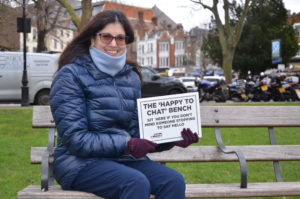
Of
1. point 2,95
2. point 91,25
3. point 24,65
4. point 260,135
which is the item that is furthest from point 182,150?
point 2,95

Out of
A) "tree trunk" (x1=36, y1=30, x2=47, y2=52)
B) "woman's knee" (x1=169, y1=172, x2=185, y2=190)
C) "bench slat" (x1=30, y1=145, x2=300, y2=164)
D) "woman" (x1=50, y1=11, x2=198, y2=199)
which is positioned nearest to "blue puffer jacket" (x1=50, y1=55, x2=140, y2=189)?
"woman" (x1=50, y1=11, x2=198, y2=199)

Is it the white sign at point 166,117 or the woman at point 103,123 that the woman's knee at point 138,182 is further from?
the white sign at point 166,117

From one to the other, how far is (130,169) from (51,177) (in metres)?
0.91

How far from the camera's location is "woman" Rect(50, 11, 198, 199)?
3.22m

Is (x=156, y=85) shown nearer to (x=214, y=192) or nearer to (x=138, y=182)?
(x=214, y=192)

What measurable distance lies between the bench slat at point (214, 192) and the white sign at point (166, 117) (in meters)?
0.42

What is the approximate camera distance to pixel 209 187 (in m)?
3.69

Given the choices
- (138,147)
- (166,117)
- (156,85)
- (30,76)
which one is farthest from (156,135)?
(156,85)

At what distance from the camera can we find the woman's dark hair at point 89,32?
3.60 metres

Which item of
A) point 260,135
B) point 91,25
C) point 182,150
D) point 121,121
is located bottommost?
point 260,135

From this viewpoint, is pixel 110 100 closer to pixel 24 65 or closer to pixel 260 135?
pixel 260 135

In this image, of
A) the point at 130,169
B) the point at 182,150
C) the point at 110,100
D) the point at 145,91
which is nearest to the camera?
the point at 130,169

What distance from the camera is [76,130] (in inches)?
127

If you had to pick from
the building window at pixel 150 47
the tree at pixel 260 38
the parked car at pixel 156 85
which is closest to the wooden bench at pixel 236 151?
the parked car at pixel 156 85
